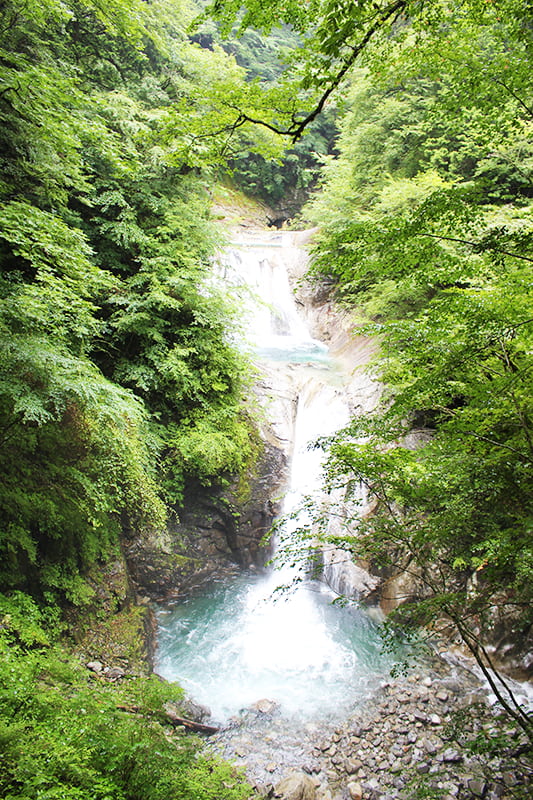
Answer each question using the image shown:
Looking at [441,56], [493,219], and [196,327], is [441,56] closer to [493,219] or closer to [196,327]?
[493,219]

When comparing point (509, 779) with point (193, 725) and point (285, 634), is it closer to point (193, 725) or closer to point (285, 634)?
point (193, 725)

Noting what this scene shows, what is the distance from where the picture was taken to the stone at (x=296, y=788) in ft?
11.9

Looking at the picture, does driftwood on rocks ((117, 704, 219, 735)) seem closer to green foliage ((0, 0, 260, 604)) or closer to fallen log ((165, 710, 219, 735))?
fallen log ((165, 710, 219, 735))

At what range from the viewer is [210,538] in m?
7.54

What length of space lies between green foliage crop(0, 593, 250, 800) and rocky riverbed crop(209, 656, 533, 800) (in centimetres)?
96

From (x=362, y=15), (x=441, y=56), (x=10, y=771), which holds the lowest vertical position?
(x=10, y=771)

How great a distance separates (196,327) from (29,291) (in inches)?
131

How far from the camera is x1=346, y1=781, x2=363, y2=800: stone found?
12.0 ft

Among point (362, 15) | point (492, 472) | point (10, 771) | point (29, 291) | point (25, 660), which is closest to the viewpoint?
point (10, 771)

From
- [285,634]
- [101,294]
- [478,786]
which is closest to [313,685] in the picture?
[285,634]

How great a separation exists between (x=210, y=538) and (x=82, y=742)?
213 inches

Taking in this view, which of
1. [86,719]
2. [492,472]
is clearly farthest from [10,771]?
[492,472]

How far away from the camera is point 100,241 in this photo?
6836 mm

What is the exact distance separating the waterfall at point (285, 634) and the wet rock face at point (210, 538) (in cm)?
34
